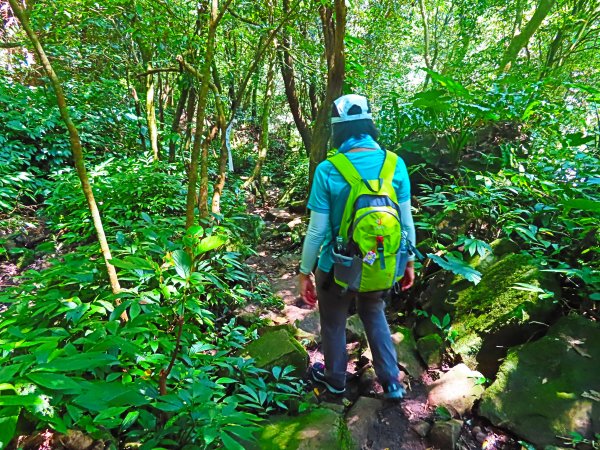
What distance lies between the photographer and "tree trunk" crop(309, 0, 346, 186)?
389cm

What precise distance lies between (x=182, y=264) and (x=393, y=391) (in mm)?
1780

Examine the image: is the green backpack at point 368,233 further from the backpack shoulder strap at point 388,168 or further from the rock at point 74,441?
the rock at point 74,441

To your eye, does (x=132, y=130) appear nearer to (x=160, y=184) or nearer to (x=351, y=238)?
(x=160, y=184)

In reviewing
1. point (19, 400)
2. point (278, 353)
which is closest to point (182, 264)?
point (19, 400)

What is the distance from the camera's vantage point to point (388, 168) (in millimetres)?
2045

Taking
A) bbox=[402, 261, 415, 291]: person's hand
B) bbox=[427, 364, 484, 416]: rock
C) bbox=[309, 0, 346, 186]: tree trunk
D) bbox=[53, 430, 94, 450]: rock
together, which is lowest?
bbox=[427, 364, 484, 416]: rock

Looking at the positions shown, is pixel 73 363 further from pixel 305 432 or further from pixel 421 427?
pixel 421 427

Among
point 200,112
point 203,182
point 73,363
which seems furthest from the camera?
point 203,182

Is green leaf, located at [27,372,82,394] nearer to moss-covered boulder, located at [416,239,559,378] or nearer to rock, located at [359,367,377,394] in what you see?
rock, located at [359,367,377,394]

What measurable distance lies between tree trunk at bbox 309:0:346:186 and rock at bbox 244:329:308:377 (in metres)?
2.63

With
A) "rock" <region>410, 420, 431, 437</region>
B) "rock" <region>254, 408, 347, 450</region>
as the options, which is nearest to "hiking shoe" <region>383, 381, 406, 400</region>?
"rock" <region>410, 420, 431, 437</region>

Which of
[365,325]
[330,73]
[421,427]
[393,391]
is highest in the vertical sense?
[330,73]

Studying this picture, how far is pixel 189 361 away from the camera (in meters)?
1.87

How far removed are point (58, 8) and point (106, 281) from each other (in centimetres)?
426
